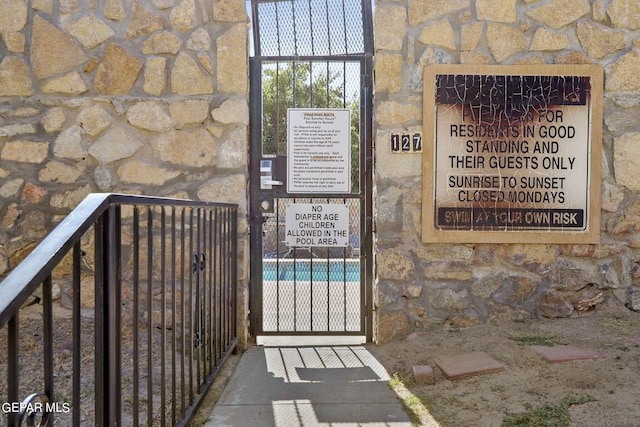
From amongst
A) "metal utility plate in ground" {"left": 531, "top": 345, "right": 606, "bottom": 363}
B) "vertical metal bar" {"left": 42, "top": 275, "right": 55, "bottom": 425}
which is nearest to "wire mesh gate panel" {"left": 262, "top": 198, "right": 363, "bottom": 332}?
"metal utility plate in ground" {"left": 531, "top": 345, "right": 606, "bottom": 363}

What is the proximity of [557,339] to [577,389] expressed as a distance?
2.34 ft

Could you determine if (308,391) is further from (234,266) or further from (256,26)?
(256,26)

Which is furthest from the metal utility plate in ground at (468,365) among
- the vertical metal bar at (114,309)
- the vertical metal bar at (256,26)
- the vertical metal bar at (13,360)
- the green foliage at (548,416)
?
the vertical metal bar at (256,26)

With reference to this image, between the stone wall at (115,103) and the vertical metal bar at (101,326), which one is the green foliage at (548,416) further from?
the stone wall at (115,103)

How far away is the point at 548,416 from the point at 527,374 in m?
0.46

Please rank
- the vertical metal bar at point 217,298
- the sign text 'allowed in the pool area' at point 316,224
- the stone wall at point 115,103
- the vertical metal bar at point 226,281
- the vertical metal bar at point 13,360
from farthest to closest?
the sign text 'allowed in the pool area' at point 316,224 < the stone wall at point 115,103 < the vertical metal bar at point 226,281 < the vertical metal bar at point 217,298 < the vertical metal bar at point 13,360

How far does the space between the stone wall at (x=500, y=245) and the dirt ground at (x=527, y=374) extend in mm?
142

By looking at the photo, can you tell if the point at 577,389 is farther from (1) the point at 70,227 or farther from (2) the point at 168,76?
(2) the point at 168,76

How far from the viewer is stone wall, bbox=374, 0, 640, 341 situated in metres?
3.44

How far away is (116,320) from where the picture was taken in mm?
1488

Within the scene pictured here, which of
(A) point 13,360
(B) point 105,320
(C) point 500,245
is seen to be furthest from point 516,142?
(A) point 13,360

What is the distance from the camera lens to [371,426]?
7.64ft

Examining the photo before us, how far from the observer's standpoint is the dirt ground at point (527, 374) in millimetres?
2295

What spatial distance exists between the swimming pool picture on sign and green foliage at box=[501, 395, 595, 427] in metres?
1.35
